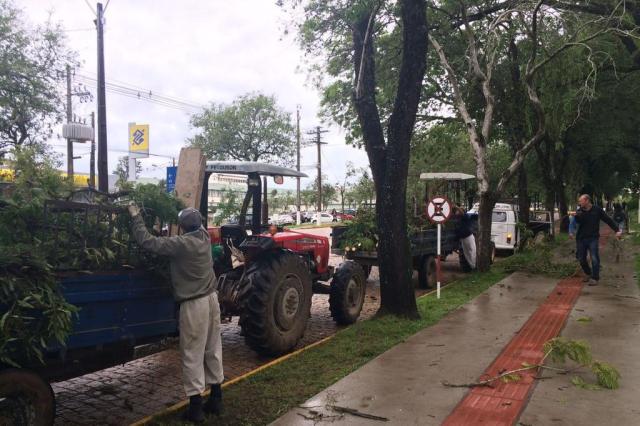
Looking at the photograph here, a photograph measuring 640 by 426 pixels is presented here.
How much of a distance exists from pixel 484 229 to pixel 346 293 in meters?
6.21

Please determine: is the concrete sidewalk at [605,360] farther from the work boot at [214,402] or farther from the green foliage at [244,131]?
the green foliage at [244,131]

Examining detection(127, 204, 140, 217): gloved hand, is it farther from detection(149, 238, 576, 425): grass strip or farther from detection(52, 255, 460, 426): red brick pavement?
detection(149, 238, 576, 425): grass strip

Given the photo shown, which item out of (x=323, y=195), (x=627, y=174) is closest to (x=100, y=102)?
(x=627, y=174)

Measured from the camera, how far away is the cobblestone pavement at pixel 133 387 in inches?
189

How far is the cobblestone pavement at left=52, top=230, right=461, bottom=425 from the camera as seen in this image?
4.80 meters

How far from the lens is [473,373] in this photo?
539cm

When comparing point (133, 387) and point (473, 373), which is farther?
point (133, 387)

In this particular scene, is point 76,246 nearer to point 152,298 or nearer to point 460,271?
point 152,298

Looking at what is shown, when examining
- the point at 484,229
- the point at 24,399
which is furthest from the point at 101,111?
the point at 24,399

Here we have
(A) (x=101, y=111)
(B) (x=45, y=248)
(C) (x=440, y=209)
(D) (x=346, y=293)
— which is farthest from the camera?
(A) (x=101, y=111)

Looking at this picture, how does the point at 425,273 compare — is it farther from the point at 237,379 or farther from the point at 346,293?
the point at 237,379

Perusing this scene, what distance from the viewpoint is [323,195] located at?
217ft

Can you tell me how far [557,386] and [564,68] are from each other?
10.1 m

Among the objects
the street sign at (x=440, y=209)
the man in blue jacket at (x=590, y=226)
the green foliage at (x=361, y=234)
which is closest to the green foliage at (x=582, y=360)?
the street sign at (x=440, y=209)
